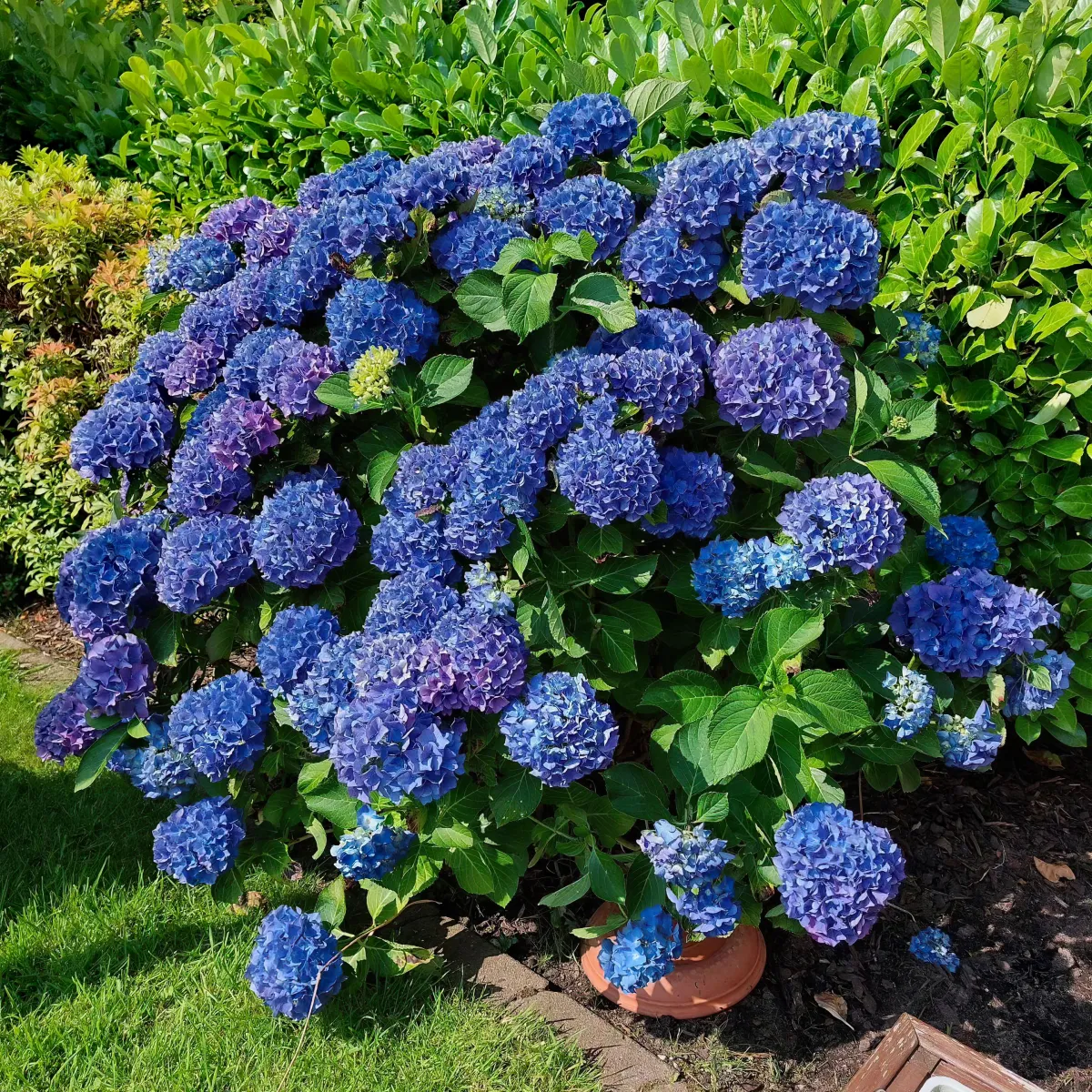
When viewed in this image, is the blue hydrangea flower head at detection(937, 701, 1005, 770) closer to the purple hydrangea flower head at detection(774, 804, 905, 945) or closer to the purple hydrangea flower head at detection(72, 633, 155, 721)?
the purple hydrangea flower head at detection(774, 804, 905, 945)

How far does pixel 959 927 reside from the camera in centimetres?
266

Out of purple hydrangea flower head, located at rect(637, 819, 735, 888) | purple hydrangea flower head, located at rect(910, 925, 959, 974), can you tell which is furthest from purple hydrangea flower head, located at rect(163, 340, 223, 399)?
purple hydrangea flower head, located at rect(910, 925, 959, 974)

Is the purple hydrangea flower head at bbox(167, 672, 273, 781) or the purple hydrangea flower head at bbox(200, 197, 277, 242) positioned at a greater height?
the purple hydrangea flower head at bbox(200, 197, 277, 242)

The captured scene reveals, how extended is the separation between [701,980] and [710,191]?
185cm

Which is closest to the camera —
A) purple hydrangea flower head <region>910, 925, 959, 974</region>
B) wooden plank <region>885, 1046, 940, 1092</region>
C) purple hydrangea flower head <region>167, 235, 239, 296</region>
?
wooden plank <region>885, 1046, 940, 1092</region>

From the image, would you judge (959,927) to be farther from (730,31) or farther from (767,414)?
(730,31)

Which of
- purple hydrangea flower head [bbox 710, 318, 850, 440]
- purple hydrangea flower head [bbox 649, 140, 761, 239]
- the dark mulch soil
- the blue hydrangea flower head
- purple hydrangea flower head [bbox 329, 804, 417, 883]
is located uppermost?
purple hydrangea flower head [bbox 649, 140, 761, 239]

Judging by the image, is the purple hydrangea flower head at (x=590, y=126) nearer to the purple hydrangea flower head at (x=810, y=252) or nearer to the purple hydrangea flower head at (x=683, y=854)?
the purple hydrangea flower head at (x=810, y=252)

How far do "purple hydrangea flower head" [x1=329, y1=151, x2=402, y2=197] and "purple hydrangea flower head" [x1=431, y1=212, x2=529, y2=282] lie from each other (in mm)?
278

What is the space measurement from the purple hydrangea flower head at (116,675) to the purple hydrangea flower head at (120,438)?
1.53 feet

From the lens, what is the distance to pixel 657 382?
195 centimetres

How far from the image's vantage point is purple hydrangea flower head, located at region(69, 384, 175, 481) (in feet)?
8.20

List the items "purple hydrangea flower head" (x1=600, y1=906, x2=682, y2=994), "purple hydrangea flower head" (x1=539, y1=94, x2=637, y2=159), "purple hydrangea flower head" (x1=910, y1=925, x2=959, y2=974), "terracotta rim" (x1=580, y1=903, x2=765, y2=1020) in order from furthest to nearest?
"purple hydrangea flower head" (x1=910, y1=925, x2=959, y2=974) < "terracotta rim" (x1=580, y1=903, x2=765, y2=1020) < "purple hydrangea flower head" (x1=539, y1=94, x2=637, y2=159) < "purple hydrangea flower head" (x1=600, y1=906, x2=682, y2=994)

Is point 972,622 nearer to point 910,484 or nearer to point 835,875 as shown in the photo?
point 910,484
